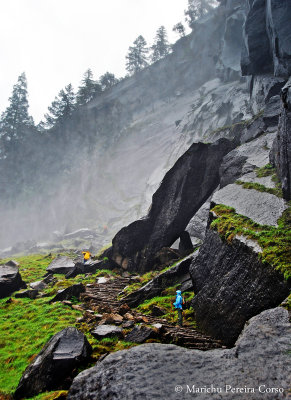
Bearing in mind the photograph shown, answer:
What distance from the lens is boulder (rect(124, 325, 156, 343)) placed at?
279 inches

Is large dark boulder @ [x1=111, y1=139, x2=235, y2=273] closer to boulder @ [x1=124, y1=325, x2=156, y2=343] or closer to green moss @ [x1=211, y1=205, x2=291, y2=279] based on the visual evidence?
green moss @ [x1=211, y1=205, x2=291, y2=279]

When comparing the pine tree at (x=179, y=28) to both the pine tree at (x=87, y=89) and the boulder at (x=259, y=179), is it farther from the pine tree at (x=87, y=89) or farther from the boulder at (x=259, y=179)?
the boulder at (x=259, y=179)

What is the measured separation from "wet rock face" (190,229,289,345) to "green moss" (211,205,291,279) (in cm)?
24

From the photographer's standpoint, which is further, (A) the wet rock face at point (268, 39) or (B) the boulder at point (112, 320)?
(A) the wet rock face at point (268, 39)

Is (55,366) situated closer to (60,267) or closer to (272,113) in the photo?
(60,267)

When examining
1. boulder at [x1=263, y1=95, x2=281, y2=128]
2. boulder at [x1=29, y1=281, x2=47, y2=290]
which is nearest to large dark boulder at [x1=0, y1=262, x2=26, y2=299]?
boulder at [x1=29, y1=281, x2=47, y2=290]

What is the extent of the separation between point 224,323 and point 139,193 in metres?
63.6

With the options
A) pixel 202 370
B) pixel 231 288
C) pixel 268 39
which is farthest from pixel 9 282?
pixel 268 39

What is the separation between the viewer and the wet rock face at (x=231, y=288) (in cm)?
653

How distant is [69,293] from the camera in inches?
575

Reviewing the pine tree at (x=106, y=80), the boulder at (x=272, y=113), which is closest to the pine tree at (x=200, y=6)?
the pine tree at (x=106, y=80)

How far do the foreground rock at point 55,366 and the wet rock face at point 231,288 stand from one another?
12.6ft

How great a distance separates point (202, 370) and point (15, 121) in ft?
352

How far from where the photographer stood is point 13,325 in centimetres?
1206
